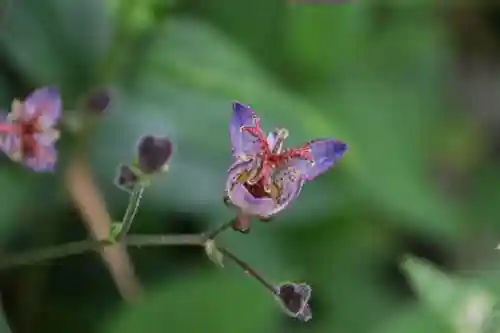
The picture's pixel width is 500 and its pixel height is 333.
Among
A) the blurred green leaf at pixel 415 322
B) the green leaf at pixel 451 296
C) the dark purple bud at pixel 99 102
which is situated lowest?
the green leaf at pixel 451 296

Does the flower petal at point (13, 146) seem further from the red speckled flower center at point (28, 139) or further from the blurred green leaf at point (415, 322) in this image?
the blurred green leaf at point (415, 322)

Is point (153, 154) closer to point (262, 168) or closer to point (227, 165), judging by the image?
point (262, 168)

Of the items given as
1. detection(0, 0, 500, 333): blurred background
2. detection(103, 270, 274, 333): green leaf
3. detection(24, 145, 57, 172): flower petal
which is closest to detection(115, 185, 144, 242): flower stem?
detection(24, 145, 57, 172): flower petal

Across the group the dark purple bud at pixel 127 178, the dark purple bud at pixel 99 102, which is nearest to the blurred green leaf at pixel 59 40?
the dark purple bud at pixel 99 102

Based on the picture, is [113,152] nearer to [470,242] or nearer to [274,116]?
[274,116]

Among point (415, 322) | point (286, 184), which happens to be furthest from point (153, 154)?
point (415, 322)
